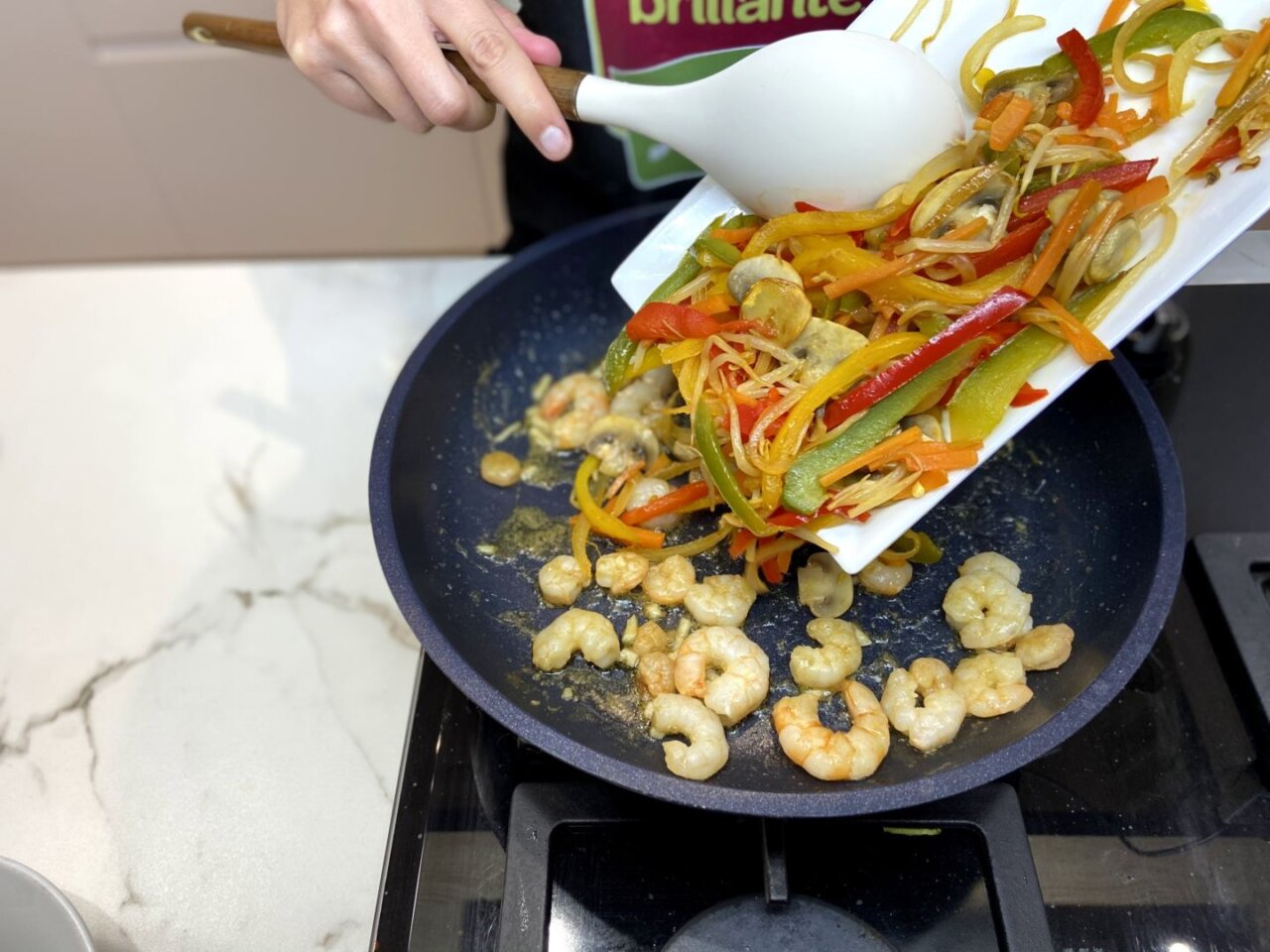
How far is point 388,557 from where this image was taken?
988mm

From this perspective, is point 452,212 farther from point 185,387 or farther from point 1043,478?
point 1043,478

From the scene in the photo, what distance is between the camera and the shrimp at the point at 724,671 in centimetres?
95

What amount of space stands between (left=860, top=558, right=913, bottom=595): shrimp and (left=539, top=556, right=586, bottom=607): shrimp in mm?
325

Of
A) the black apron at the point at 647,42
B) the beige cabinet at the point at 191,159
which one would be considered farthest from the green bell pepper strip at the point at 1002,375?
the beige cabinet at the point at 191,159

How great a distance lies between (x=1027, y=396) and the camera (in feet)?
3.16

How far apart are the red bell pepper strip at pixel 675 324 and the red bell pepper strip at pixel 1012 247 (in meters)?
0.25

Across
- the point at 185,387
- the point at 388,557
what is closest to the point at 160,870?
the point at 388,557

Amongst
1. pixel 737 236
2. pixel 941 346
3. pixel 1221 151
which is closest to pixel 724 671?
pixel 941 346

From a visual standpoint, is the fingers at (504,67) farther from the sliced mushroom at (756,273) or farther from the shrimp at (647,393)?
the shrimp at (647,393)

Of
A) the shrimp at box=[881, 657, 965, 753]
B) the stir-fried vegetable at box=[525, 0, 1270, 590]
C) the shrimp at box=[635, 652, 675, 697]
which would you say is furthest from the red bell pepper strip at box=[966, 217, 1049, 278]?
the shrimp at box=[635, 652, 675, 697]

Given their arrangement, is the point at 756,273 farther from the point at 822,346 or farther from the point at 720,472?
the point at 720,472

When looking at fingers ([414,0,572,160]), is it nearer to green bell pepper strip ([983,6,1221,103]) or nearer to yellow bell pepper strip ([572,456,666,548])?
yellow bell pepper strip ([572,456,666,548])

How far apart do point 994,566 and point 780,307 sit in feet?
1.24

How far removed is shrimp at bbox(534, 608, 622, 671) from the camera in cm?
101
